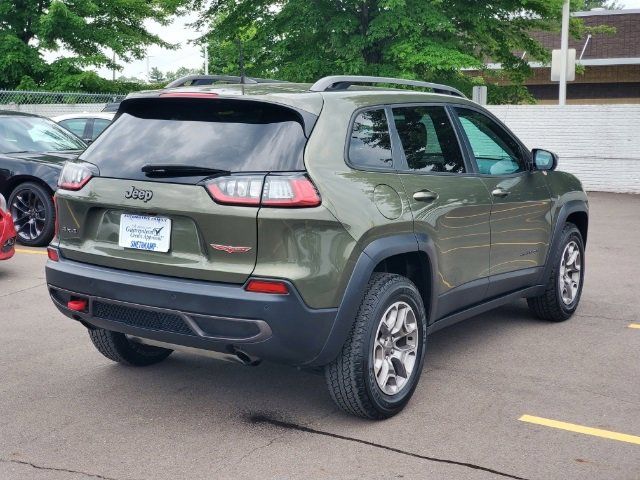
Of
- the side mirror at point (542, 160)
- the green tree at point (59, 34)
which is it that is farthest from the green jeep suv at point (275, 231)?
the green tree at point (59, 34)

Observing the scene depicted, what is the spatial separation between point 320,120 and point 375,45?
59.2ft

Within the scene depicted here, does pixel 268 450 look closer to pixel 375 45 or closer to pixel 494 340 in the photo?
pixel 494 340

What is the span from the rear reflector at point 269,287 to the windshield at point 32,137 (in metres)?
7.90

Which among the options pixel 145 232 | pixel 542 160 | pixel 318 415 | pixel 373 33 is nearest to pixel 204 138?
pixel 145 232

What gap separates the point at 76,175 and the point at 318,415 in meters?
1.83

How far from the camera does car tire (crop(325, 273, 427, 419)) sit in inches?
174

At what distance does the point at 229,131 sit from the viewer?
4.38 metres

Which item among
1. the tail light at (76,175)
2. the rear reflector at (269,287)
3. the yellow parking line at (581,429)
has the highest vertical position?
the tail light at (76,175)

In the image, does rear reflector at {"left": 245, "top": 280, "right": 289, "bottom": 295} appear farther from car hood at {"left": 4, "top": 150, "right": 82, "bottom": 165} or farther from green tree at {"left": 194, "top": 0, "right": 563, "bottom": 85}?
green tree at {"left": 194, "top": 0, "right": 563, "bottom": 85}

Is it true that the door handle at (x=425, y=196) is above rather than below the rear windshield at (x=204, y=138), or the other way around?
below

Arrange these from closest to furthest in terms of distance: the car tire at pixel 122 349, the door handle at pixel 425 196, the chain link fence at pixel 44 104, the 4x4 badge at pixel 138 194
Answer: the 4x4 badge at pixel 138 194, the door handle at pixel 425 196, the car tire at pixel 122 349, the chain link fence at pixel 44 104

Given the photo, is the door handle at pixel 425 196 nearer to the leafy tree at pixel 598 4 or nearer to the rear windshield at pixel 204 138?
the rear windshield at pixel 204 138

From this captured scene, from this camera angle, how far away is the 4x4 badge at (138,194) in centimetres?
436

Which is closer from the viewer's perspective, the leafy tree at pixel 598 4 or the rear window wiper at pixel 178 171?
the rear window wiper at pixel 178 171
